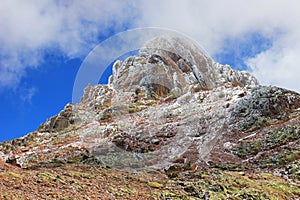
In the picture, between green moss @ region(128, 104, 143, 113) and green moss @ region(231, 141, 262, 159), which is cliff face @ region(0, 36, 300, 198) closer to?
green moss @ region(231, 141, 262, 159)

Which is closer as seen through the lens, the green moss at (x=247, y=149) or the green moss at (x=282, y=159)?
the green moss at (x=282, y=159)

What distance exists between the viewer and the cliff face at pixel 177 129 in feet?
82.4

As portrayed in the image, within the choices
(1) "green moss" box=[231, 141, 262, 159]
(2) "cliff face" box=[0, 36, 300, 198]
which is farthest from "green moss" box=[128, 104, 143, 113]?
(1) "green moss" box=[231, 141, 262, 159]

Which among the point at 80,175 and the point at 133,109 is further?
the point at 133,109

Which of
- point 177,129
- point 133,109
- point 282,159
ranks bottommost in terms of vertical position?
point 282,159

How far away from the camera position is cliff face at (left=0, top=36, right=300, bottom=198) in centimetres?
2511

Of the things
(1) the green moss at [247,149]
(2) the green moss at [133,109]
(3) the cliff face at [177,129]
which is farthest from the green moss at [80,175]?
(2) the green moss at [133,109]

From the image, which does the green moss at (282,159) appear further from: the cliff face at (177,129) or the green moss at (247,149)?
the green moss at (247,149)

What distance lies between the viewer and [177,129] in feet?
132

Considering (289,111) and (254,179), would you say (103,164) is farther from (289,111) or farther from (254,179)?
(289,111)

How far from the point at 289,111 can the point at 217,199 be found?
84.3 feet

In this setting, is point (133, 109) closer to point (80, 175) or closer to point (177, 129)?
point (177, 129)

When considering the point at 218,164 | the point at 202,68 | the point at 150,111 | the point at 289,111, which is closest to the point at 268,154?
the point at 218,164

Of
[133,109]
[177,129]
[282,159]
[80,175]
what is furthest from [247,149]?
[133,109]
